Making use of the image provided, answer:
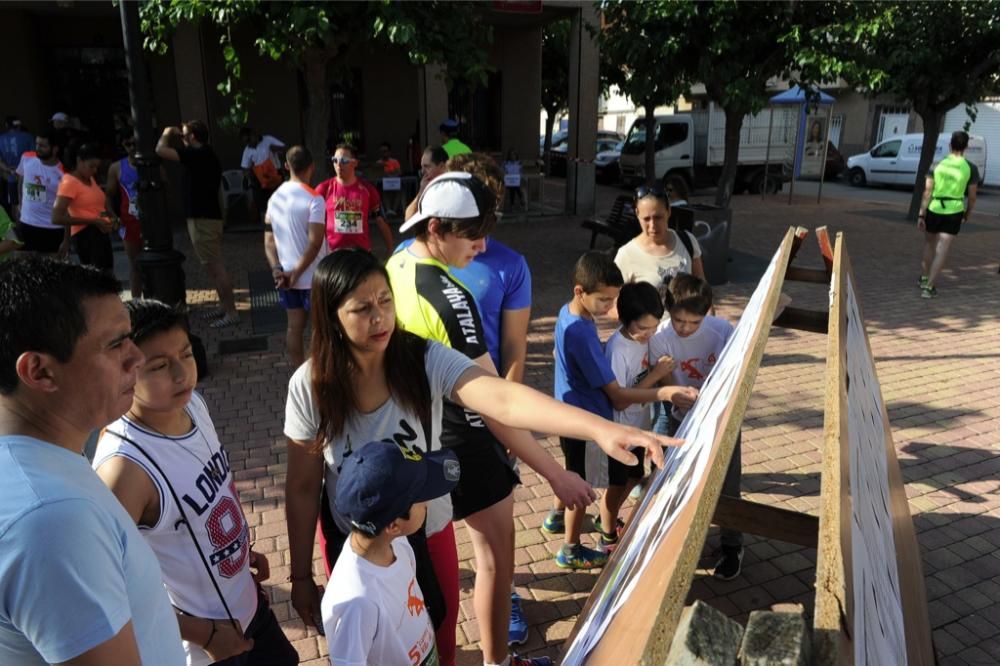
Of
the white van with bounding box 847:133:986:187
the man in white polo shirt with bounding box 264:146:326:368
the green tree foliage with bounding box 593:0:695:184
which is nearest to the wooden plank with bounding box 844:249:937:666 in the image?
the man in white polo shirt with bounding box 264:146:326:368

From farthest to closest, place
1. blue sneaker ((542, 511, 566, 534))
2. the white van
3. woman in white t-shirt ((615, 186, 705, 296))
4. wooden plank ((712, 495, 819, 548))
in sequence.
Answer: the white van
woman in white t-shirt ((615, 186, 705, 296))
blue sneaker ((542, 511, 566, 534))
wooden plank ((712, 495, 819, 548))

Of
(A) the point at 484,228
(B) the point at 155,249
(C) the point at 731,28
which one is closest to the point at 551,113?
(C) the point at 731,28

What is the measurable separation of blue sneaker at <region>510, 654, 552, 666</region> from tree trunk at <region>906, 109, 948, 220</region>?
559 inches

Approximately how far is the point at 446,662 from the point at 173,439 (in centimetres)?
126

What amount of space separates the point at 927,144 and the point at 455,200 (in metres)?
15.2

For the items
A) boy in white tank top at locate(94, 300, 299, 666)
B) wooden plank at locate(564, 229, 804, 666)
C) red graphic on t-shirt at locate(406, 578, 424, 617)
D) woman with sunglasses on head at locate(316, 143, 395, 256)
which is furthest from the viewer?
woman with sunglasses on head at locate(316, 143, 395, 256)

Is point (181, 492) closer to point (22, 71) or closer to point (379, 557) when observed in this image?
point (379, 557)

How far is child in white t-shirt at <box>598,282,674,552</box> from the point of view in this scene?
3.11 metres

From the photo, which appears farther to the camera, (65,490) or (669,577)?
(65,490)

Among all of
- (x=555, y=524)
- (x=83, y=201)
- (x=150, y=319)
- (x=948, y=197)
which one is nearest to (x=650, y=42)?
(x=948, y=197)

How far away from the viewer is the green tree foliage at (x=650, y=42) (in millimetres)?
→ 9859

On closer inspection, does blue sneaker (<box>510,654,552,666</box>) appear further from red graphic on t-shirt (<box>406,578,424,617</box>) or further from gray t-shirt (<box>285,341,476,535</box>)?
gray t-shirt (<box>285,341,476,535</box>)

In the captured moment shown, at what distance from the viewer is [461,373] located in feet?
6.51

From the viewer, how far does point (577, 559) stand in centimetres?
334
